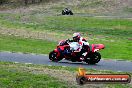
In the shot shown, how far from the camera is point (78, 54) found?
22.9 m

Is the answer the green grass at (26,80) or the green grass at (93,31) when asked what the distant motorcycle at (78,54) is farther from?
the green grass at (26,80)

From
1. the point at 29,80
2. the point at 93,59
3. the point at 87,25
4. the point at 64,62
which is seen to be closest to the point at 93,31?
the point at 87,25

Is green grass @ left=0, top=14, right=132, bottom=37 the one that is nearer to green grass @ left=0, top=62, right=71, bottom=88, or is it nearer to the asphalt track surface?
the asphalt track surface

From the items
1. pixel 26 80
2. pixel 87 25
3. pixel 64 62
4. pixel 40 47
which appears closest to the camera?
pixel 26 80

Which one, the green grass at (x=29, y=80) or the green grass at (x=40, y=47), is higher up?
the green grass at (x=29, y=80)

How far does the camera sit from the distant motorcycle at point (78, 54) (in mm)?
22484

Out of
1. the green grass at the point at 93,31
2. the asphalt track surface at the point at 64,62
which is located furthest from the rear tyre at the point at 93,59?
the green grass at the point at 93,31

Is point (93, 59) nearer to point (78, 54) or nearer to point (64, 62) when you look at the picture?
point (78, 54)

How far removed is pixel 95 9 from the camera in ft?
266

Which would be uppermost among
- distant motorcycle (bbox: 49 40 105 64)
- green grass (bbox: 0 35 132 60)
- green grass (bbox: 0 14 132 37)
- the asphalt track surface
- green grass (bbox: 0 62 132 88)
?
green grass (bbox: 0 62 132 88)

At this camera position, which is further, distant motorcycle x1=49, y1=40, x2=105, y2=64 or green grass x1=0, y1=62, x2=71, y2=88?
distant motorcycle x1=49, y1=40, x2=105, y2=64

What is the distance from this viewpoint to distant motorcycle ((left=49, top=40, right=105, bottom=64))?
2248 centimetres

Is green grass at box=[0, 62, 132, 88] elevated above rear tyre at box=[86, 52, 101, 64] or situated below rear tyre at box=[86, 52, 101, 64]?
above

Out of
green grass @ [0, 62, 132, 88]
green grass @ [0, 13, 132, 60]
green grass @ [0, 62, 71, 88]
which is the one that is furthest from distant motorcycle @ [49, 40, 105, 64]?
green grass @ [0, 62, 71, 88]
